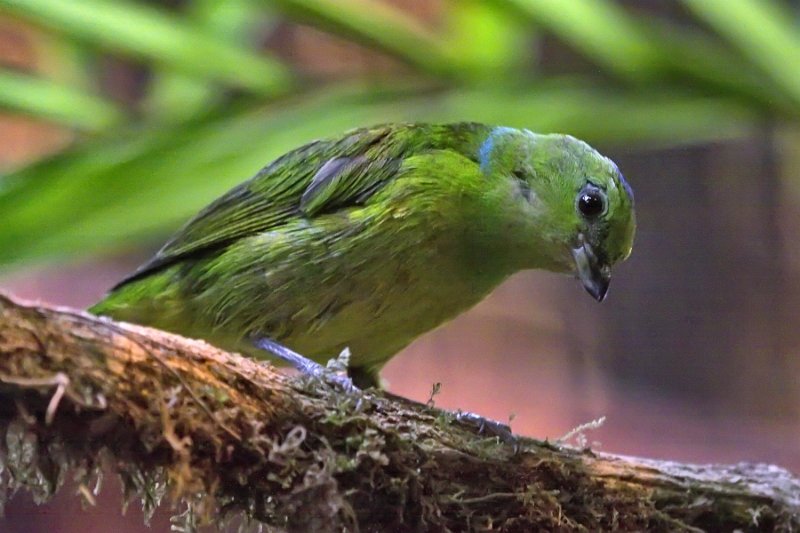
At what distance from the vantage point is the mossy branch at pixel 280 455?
75.7 inches

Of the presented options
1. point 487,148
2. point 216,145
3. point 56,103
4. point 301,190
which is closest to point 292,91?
point 216,145

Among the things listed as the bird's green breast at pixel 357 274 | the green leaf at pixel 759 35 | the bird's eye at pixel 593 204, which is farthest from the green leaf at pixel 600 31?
the bird's eye at pixel 593 204

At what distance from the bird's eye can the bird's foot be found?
2.44 feet

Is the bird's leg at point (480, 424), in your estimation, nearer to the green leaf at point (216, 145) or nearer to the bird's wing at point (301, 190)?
the bird's wing at point (301, 190)

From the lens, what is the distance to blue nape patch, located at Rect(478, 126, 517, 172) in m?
3.28

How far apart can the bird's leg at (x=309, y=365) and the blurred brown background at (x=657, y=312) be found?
295 centimetres

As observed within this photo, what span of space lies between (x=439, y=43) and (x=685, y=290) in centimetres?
310

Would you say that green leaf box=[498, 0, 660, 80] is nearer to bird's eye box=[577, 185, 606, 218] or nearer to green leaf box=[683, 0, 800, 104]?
green leaf box=[683, 0, 800, 104]

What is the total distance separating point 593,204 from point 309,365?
1.05 m

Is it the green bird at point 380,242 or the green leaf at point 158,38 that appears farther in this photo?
the green leaf at point 158,38

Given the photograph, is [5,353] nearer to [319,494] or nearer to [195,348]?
[195,348]

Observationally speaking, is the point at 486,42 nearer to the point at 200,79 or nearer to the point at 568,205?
the point at 200,79

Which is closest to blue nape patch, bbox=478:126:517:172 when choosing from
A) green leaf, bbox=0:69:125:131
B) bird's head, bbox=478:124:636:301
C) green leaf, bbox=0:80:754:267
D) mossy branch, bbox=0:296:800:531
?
bird's head, bbox=478:124:636:301

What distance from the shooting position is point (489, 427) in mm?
2805
